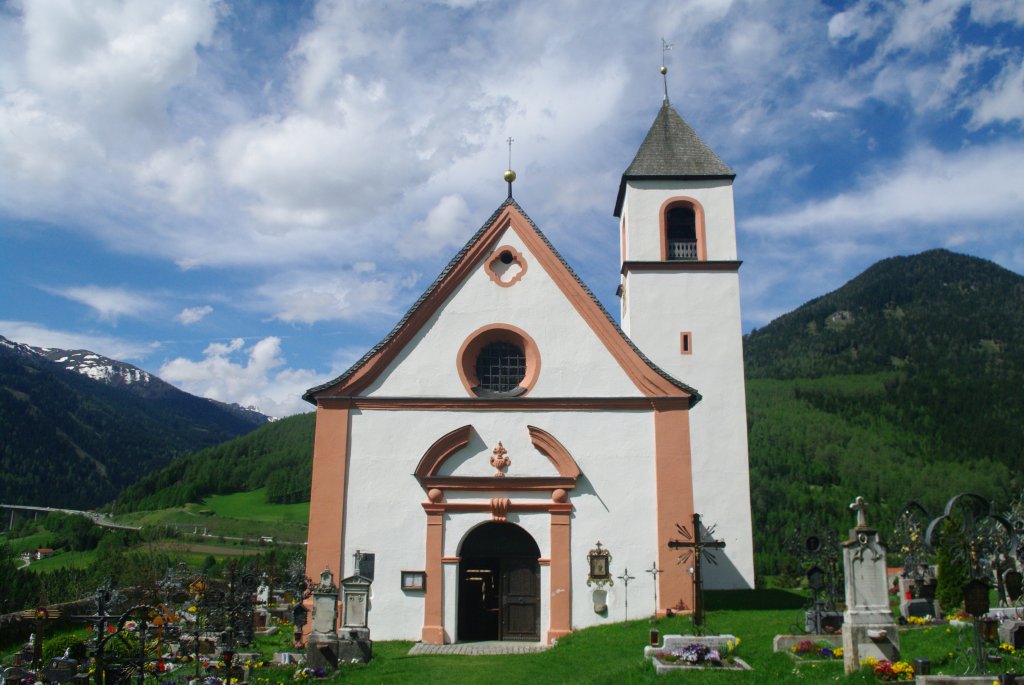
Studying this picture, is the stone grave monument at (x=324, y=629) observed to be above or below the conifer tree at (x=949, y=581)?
below

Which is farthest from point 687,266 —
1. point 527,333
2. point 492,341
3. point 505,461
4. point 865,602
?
point 865,602

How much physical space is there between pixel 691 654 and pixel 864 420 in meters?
110

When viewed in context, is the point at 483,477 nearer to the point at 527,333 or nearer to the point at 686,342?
the point at 527,333

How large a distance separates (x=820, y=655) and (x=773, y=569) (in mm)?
56639

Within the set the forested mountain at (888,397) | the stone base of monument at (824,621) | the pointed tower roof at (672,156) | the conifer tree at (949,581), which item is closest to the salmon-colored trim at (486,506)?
the stone base of monument at (824,621)

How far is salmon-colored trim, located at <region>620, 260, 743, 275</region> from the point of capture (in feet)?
88.6

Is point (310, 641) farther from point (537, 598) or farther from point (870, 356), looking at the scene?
point (870, 356)

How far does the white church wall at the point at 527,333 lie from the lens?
20.8 m

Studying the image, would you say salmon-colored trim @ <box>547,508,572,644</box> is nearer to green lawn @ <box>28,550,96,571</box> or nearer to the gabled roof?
the gabled roof

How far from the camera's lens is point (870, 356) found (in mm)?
135000

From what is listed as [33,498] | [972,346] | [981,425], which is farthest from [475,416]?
[33,498]

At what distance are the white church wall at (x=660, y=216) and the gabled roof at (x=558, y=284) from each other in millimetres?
6363

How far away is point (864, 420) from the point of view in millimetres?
113750

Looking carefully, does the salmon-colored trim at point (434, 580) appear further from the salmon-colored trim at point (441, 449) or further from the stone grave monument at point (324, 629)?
the stone grave monument at point (324, 629)
